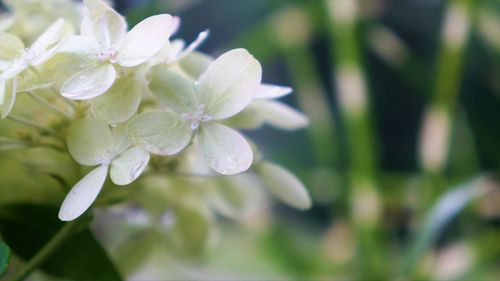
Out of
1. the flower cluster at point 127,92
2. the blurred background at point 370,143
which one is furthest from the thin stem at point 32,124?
the blurred background at point 370,143

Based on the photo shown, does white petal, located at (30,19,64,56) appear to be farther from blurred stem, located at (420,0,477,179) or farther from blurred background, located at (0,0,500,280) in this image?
Answer: blurred stem, located at (420,0,477,179)

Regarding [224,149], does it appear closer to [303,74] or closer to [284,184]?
[284,184]

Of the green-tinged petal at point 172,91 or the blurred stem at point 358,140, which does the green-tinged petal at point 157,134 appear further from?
the blurred stem at point 358,140

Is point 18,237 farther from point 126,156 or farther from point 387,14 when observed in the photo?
point 387,14

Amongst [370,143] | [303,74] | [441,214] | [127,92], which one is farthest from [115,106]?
[303,74]

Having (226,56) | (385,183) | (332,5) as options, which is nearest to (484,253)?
(385,183)

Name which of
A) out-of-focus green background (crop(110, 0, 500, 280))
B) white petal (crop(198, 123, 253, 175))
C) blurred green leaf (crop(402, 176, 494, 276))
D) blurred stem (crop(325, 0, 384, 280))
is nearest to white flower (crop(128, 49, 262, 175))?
white petal (crop(198, 123, 253, 175))
